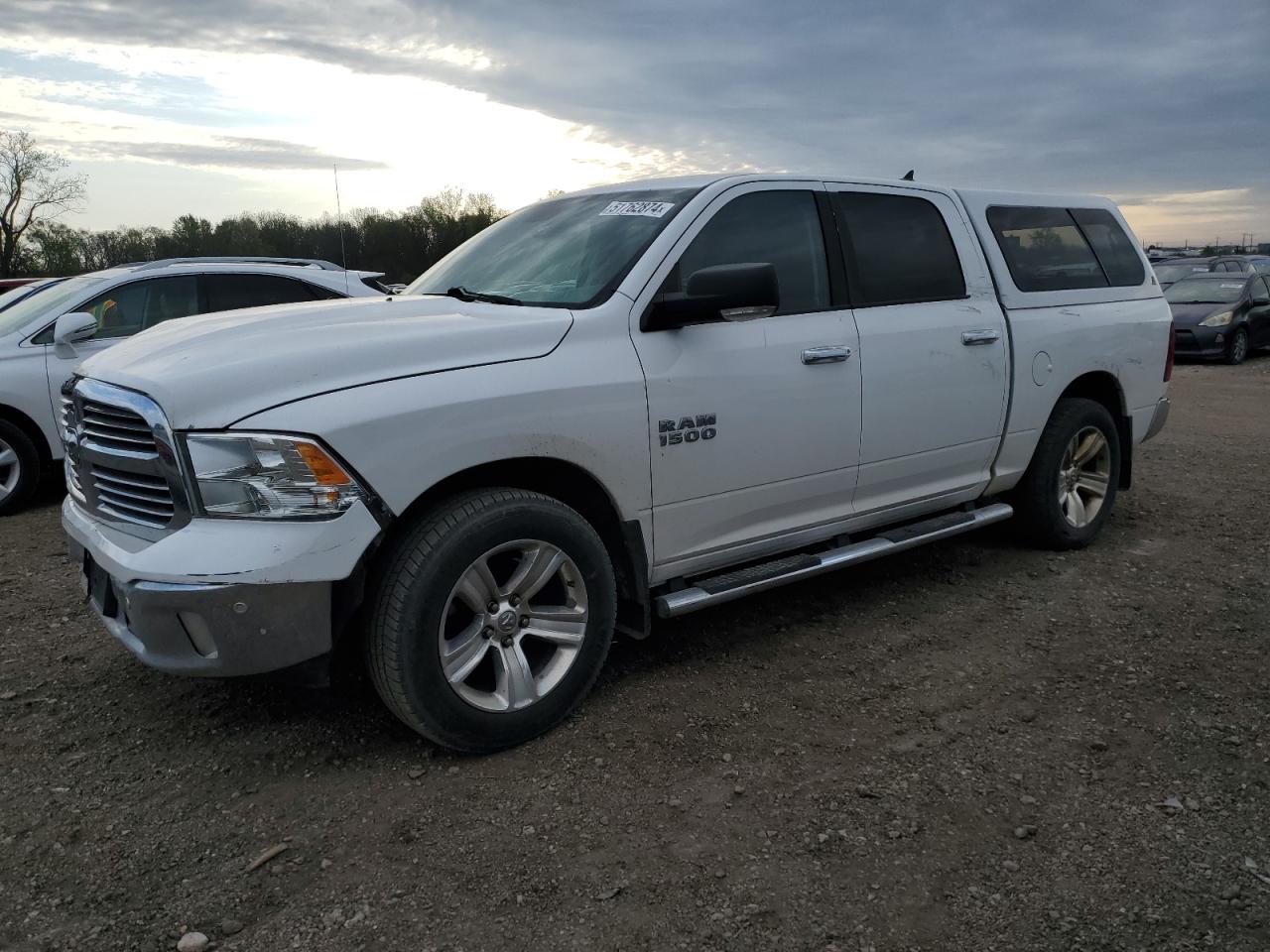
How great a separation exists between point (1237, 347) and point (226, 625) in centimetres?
1760

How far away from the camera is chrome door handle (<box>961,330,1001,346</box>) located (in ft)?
15.2

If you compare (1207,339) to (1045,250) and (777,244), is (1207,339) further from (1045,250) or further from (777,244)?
(777,244)

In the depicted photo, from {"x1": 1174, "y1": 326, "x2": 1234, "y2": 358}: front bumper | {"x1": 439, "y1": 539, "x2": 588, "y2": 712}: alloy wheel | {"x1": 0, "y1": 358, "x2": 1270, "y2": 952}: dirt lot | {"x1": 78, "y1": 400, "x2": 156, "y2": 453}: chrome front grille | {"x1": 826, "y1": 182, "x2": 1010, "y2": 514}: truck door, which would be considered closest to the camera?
{"x1": 0, "y1": 358, "x2": 1270, "y2": 952}: dirt lot

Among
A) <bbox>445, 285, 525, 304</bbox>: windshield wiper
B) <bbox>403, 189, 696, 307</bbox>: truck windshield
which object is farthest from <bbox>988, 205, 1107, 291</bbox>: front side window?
<bbox>445, 285, 525, 304</bbox>: windshield wiper

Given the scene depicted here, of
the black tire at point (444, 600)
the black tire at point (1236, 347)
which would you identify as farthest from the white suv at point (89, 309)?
the black tire at point (1236, 347)

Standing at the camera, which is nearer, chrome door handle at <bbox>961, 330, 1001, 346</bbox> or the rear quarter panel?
chrome door handle at <bbox>961, 330, 1001, 346</bbox>

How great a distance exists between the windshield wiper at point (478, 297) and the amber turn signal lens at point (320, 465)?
1208 mm

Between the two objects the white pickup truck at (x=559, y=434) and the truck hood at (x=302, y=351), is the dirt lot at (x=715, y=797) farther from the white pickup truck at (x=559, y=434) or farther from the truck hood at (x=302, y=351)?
the truck hood at (x=302, y=351)

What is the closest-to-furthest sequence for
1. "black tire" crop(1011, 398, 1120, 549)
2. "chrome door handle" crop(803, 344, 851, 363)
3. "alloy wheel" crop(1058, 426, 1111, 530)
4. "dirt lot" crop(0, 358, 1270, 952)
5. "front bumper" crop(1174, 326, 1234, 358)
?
"dirt lot" crop(0, 358, 1270, 952) < "chrome door handle" crop(803, 344, 851, 363) < "black tire" crop(1011, 398, 1120, 549) < "alloy wheel" crop(1058, 426, 1111, 530) < "front bumper" crop(1174, 326, 1234, 358)

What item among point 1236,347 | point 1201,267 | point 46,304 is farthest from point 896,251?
point 1201,267

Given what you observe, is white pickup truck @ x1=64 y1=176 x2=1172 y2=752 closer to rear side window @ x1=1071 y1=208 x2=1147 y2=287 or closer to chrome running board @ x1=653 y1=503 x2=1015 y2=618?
chrome running board @ x1=653 y1=503 x2=1015 y2=618

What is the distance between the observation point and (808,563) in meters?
4.14

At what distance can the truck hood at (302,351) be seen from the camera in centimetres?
293

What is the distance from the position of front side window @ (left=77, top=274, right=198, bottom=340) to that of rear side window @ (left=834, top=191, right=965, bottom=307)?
Result: 16.9ft
